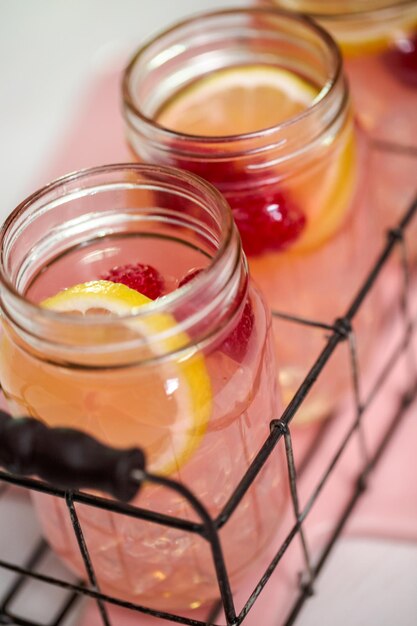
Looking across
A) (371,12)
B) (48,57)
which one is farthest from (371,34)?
(48,57)

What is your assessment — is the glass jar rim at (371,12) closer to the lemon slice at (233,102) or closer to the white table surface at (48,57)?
the lemon slice at (233,102)

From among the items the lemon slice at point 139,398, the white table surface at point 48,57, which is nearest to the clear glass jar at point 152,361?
the lemon slice at point 139,398

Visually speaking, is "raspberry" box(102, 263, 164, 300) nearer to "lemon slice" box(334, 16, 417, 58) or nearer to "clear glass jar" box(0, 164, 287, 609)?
"clear glass jar" box(0, 164, 287, 609)

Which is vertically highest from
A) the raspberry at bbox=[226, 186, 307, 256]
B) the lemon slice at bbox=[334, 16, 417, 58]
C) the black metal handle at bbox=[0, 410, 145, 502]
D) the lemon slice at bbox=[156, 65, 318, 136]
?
the lemon slice at bbox=[334, 16, 417, 58]

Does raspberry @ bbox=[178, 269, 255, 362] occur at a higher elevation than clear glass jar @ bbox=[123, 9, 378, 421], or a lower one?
lower

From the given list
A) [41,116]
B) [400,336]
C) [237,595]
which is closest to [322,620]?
[237,595]

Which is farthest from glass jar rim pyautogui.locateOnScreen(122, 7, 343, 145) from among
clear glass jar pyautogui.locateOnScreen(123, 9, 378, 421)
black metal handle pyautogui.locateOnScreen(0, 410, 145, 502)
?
black metal handle pyautogui.locateOnScreen(0, 410, 145, 502)
